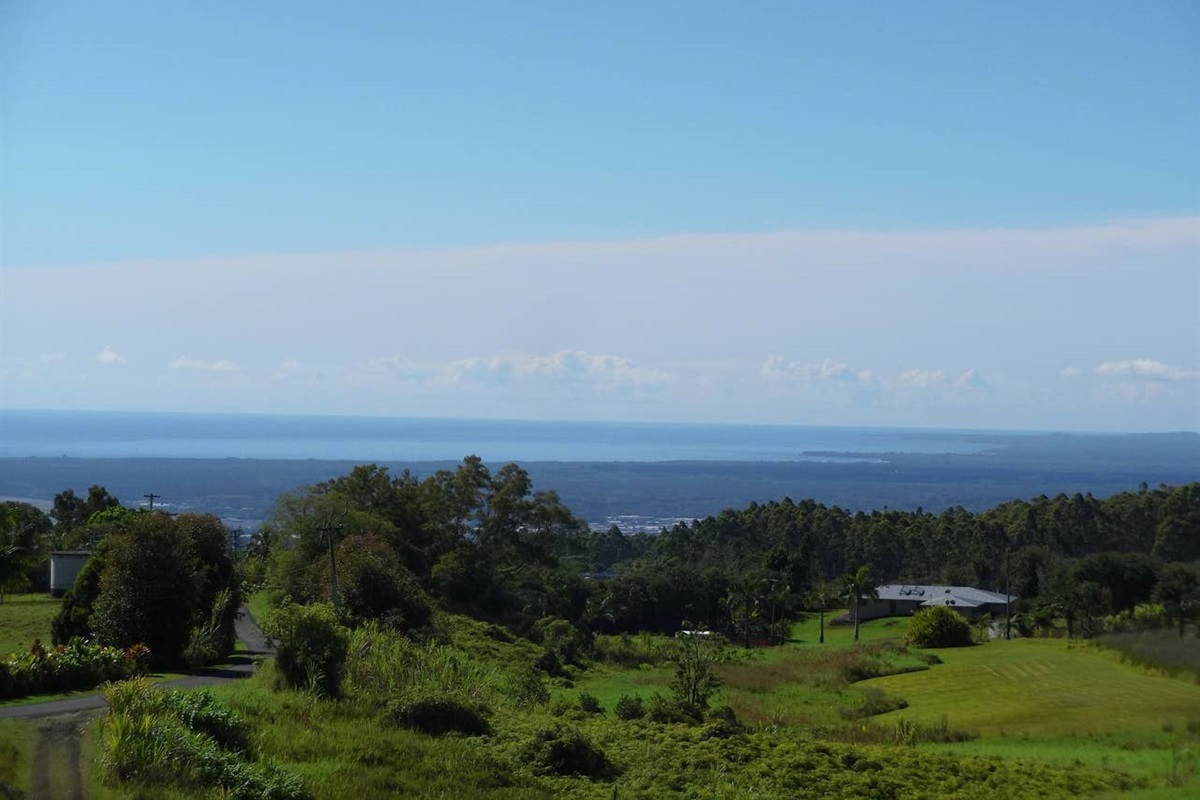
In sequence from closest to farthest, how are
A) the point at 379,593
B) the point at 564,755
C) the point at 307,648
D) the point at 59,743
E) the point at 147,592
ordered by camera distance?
the point at 59,743 < the point at 564,755 < the point at 307,648 < the point at 147,592 < the point at 379,593

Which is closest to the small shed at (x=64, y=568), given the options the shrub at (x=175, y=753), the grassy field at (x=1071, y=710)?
the grassy field at (x=1071, y=710)

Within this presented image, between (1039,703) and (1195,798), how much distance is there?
1383 cm

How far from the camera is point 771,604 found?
232ft

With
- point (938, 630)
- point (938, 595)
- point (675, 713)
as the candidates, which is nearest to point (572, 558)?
point (938, 595)

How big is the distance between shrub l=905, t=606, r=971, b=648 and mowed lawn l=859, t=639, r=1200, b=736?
7.48 m

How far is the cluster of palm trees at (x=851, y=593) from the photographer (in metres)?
64.9

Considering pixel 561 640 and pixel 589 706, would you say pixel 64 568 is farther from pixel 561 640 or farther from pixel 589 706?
pixel 589 706

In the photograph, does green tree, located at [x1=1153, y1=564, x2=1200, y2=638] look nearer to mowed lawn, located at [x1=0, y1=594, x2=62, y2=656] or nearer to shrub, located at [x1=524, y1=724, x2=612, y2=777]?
shrub, located at [x1=524, y1=724, x2=612, y2=777]

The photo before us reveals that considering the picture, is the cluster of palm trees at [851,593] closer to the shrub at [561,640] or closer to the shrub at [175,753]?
the shrub at [561,640]

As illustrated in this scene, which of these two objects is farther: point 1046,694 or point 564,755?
point 1046,694

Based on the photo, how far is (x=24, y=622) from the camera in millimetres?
37500

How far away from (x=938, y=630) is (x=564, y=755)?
39805mm

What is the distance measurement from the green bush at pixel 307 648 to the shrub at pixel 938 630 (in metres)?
38.7

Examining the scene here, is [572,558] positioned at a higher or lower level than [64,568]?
lower
